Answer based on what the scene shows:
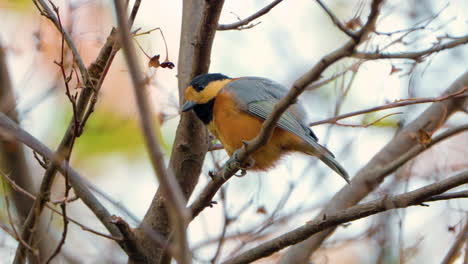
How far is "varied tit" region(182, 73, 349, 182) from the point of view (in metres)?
4.12

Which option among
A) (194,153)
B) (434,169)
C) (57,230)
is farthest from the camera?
(57,230)

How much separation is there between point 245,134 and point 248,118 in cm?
13

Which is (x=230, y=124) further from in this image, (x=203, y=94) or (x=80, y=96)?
(x=80, y=96)

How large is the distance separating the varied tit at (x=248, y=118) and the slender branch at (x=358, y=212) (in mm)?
922

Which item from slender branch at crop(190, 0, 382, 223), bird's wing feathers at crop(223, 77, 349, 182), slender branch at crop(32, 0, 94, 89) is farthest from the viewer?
bird's wing feathers at crop(223, 77, 349, 182)

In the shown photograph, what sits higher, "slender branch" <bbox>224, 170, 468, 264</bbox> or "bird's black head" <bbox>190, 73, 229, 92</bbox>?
"bird's black head" <bbox>190, 73, 229, 92</bbox>

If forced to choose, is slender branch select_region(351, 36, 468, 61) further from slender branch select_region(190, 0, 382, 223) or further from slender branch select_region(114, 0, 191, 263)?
slender branch select_region(114, 0, 191, 263)

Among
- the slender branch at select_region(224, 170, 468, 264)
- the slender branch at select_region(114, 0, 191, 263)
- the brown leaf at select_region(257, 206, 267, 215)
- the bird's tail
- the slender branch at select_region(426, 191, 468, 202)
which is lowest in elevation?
the slender branch at select_region(114, 0, 191, 263)

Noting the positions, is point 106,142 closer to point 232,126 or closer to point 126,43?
point 232,126

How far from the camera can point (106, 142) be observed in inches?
263

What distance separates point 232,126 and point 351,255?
3206mm

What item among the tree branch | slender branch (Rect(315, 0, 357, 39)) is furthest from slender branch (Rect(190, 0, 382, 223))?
the tree branch

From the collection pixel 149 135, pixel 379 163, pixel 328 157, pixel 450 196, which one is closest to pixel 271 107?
pixel 328 157

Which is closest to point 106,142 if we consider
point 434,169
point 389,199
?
point 434,169
